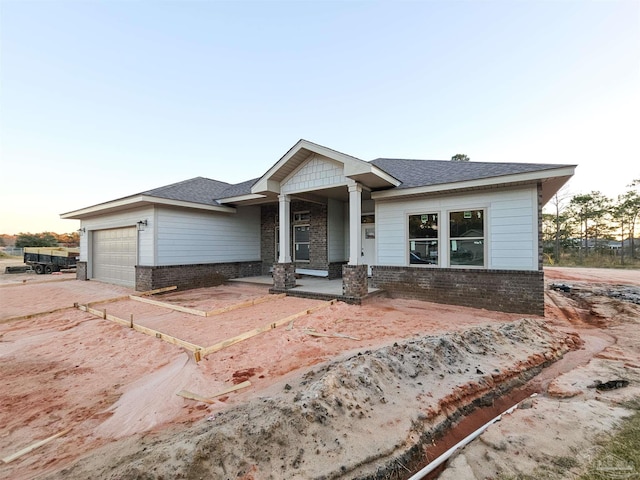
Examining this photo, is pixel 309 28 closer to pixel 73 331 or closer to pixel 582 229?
pixel 73 331

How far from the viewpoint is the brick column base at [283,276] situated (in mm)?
9141

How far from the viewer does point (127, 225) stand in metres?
11.1

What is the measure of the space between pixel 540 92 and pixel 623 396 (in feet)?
39.0

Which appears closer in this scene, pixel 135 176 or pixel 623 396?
pixel 623 396

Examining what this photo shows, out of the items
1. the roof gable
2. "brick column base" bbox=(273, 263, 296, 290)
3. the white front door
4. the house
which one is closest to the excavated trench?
the house

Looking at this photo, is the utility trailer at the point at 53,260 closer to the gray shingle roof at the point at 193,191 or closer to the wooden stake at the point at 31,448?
the gray shingle roof at the point at 193,191

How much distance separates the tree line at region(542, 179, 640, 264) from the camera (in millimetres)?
24609

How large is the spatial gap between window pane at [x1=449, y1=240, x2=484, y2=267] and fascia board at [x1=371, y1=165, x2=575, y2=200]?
1638 millimetres

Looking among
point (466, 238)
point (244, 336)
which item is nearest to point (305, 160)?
point (466, 238)

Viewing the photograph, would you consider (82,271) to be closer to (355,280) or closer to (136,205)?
(136,205)

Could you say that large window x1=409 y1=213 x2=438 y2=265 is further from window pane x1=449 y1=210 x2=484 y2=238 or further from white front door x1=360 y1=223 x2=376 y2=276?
white front door x1=360 y1=223 x2=376 y2=276

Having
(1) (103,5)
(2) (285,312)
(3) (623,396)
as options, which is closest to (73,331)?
(2) (285,312)

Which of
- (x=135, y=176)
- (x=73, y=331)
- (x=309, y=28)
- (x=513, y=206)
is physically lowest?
(x=73, y=331)

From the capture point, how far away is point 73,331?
18.5 ft
